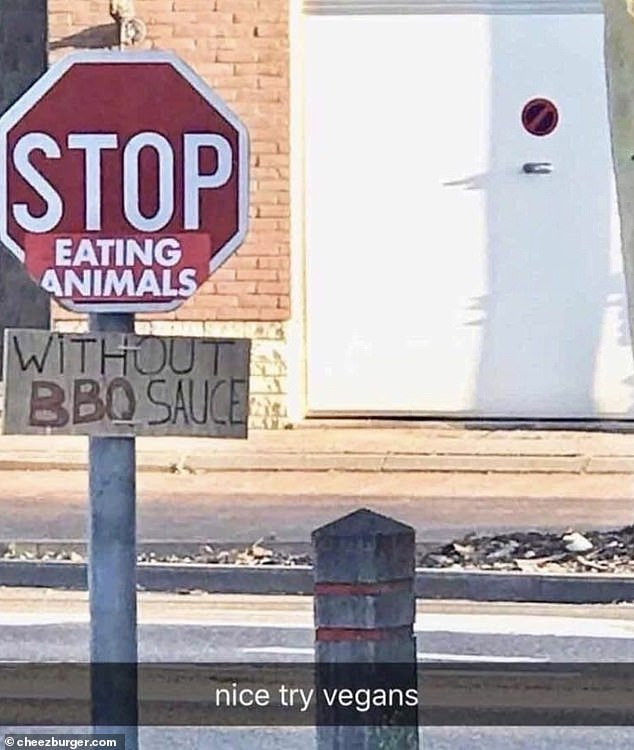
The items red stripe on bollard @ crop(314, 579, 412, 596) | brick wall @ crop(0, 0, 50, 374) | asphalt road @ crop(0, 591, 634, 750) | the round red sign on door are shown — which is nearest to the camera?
red stripe on bollard @ crop(314, 579, 412, 596)

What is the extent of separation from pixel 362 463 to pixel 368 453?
12.1 inches

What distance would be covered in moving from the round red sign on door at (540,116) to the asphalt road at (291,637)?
22.5 ft

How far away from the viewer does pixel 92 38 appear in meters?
16.0

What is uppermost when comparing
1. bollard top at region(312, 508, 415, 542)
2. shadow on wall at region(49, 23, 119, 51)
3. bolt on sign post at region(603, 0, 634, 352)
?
shadow on wall at region(49, 23, 119, 51)

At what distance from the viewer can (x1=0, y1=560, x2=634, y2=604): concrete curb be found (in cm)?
1014

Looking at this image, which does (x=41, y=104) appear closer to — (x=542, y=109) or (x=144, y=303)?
(x=144, y=303)

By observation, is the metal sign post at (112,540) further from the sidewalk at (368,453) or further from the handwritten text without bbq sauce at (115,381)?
the sidewalk at (368,453)

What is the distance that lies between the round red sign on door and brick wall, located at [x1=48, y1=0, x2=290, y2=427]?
1970 mm

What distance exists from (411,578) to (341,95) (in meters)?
12.2

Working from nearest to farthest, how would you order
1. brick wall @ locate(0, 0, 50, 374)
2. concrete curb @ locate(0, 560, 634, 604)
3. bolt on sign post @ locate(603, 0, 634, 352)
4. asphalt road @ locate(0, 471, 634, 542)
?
bolt on sign post @ locate(603, 0, 634, 352), concrete curb @ locate(0, 560, 634, 604), asphalt road @ locate(0, 471, 634, 542), brick wall @ locate(0, 0, 50, 374)

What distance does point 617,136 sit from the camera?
6719 mm

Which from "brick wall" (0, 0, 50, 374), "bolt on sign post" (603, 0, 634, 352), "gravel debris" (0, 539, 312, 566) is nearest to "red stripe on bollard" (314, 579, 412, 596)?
"bolt on sign post" (603, 0, 634, 352)

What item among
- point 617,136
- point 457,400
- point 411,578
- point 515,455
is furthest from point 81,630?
point 457,400

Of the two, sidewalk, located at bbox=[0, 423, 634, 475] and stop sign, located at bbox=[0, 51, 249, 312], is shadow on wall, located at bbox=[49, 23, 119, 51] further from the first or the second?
stop sign, located at bbox=[0, 51, 249, 312]
